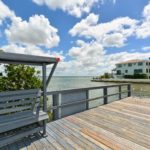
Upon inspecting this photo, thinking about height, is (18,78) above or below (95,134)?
above

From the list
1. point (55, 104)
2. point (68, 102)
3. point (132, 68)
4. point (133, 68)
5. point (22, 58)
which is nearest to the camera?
point (22, 58)

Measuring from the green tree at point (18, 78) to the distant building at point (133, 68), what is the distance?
49677mm

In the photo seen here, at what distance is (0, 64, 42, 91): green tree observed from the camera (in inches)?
181

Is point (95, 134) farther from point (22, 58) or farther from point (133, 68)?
point (133, 68)

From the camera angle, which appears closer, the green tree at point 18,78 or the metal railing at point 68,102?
the green tree at point 18,78

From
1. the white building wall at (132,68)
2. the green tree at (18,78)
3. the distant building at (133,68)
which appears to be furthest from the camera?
the distant building at (133,68)

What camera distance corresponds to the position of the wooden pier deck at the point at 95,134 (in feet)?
10.2

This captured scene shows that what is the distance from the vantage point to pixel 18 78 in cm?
483

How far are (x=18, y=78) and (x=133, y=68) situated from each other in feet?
172

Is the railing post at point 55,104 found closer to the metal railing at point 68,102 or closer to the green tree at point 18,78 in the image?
the metal railing at point 68,102

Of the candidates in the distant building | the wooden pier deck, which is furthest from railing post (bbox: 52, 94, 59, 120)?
the distant building

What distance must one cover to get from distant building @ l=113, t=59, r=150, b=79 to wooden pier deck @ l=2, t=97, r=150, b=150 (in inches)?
1910

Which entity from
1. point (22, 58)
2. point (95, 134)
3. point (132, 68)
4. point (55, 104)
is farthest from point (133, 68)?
point (22, 58)

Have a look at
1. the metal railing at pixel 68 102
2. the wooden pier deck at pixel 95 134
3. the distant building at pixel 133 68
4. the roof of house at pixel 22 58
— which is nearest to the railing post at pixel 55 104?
the metal railing at pixel 68 102
